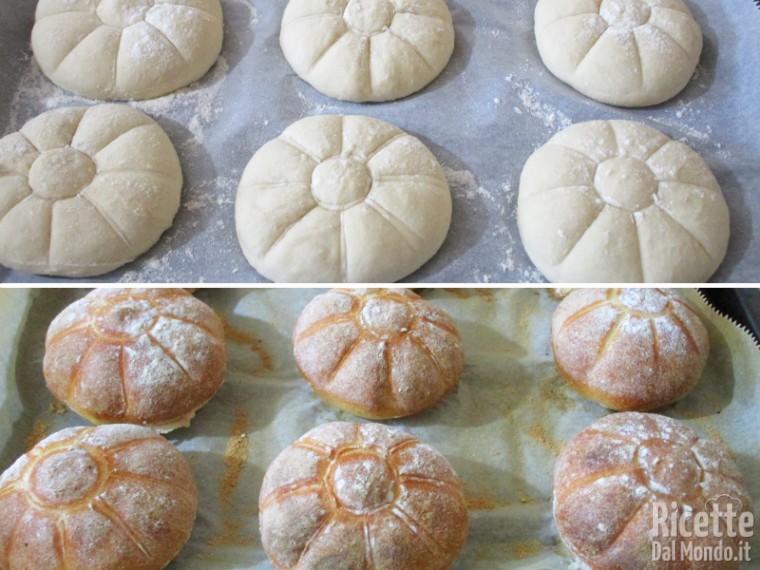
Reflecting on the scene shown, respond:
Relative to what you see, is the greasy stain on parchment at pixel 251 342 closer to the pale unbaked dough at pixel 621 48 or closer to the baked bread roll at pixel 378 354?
the baked bread roll at pixel 378 354

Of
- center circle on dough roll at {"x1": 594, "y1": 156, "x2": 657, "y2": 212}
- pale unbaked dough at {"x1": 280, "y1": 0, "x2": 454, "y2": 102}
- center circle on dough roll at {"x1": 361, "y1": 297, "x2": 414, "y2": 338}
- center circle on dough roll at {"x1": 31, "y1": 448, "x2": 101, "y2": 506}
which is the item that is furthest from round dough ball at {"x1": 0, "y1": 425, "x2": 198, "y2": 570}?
center circle on dough roll at {"x1": 594, "y1": 156, "x2": 657, "y2": 212}

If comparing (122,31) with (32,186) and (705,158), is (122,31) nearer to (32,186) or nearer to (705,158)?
(32,186)

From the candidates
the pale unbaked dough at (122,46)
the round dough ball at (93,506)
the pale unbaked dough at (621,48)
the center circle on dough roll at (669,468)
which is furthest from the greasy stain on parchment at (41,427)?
the pale unbaked dough at (621,48)

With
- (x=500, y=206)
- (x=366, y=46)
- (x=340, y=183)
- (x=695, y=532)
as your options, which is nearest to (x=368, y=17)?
(x=366, y=46)

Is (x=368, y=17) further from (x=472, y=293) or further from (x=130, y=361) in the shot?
(x=130, y=361)

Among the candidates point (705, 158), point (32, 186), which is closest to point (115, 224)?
point (32, 186)

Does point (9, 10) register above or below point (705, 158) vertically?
above

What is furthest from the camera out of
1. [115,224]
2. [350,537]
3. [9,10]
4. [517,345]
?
[9,10]
